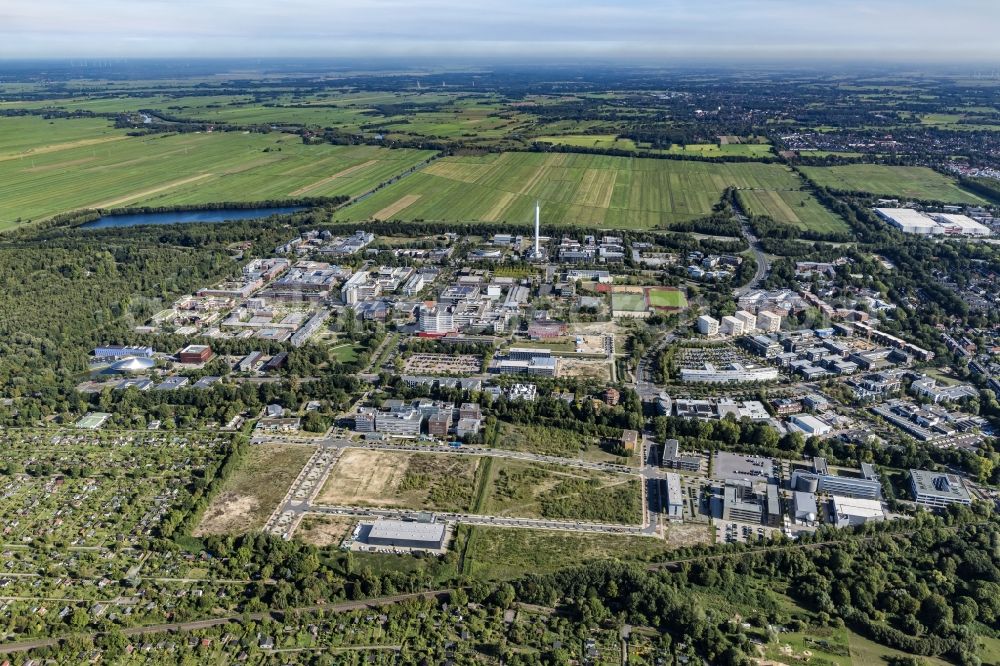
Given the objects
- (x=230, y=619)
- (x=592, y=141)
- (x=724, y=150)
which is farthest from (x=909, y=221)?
(x=230, y=619)

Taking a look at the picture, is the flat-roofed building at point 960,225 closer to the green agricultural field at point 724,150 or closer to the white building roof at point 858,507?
the green agricultural field at point 724,150

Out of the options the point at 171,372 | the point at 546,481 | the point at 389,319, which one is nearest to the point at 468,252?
the point at 389,319

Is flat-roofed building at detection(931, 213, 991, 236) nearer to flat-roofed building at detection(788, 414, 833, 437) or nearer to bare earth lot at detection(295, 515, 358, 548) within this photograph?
flat-roofed building at detection(788, 414, 833, 437)

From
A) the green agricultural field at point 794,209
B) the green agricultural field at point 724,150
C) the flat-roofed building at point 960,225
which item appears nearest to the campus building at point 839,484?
the green agricultural field at point 794,209

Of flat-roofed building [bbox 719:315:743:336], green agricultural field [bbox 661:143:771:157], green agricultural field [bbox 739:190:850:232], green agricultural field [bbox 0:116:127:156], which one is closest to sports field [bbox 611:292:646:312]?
flat-roofed building [bbox 719:315:743:336]

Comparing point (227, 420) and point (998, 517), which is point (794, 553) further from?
point (227, 420)

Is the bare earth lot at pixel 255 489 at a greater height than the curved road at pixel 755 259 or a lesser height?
lesser

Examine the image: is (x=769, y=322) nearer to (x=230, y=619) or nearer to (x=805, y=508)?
A: (x=805, y=508)
